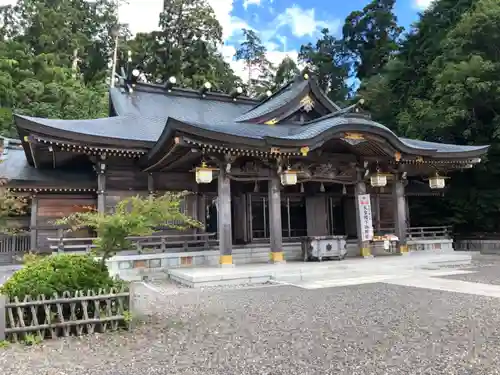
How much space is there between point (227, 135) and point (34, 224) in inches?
293

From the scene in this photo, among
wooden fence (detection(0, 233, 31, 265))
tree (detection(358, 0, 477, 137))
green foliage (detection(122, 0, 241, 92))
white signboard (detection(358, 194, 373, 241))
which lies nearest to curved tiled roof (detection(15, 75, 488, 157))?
white signboard (detection(358, 194, 373, 241))

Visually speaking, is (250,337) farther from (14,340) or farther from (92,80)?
(92,80)

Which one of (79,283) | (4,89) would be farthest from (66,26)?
(79,283)

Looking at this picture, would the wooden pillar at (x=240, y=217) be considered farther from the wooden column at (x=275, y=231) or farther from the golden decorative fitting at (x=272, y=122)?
the wooden column at (x=275, y=231)

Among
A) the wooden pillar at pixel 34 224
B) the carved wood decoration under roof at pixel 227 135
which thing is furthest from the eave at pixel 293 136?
the wooden pillar at pixel 34 224

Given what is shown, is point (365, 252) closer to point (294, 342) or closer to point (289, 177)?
point (289, 177)

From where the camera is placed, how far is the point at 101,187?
12672 millimetres

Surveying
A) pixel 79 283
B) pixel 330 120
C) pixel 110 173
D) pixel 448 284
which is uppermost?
pixel 330 120

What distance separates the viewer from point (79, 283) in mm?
5414

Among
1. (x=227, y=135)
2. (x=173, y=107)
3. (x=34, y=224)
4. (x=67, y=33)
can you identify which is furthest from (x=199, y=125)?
(x=67, y=33)

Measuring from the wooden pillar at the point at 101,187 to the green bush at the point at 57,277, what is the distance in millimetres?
6991

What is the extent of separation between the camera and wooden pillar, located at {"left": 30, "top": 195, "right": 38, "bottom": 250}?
1296 centimetres

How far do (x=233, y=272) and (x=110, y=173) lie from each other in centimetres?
582

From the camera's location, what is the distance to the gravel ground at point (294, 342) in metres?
3.88
